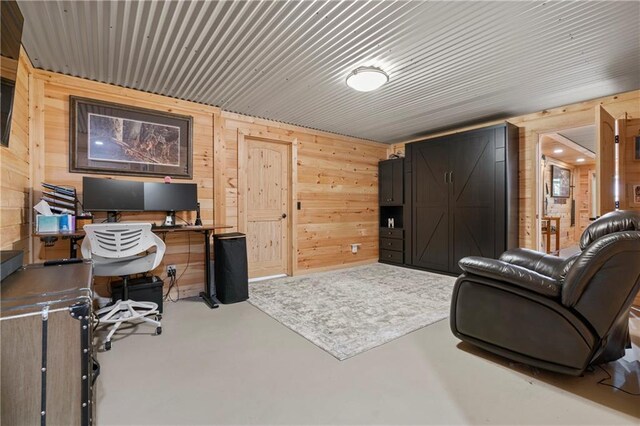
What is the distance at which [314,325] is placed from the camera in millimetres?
2641

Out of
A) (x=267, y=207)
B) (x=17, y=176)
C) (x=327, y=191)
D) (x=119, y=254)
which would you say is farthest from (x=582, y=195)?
(x=17, y=176)

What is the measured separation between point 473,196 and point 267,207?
121 inches

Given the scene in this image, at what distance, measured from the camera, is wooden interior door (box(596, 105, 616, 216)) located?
2844 millimetres

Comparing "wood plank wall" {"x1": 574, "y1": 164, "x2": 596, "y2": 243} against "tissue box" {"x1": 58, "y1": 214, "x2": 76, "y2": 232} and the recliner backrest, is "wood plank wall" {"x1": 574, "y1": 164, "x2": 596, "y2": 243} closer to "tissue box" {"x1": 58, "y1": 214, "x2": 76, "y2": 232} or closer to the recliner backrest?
the recliner backrest

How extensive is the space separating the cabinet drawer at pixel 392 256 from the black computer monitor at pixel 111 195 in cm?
411

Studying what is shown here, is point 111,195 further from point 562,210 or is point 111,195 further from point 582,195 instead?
point 582,195

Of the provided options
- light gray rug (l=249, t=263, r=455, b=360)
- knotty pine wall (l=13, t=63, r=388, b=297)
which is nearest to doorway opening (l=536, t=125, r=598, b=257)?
knotty pine wall (l=13, t=63, r=388, b=297)

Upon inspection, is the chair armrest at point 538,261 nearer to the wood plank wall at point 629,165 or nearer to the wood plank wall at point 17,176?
the wood plank wall at point 629,165

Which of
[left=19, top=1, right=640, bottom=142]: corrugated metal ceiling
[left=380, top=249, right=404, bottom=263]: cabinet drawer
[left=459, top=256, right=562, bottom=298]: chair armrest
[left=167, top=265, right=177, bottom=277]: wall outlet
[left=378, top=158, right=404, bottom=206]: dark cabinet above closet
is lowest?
[left=380, top=249, right=404, bottom=263]: cabinet drawer

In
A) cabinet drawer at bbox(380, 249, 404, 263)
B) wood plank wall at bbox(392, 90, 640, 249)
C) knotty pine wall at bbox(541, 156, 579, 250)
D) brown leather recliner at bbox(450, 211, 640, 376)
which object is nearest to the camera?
brown leather recliner at bbox(450, 211, 640, 376)

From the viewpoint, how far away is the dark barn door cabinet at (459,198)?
4.05 meters

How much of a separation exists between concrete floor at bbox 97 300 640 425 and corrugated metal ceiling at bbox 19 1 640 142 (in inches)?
94.2

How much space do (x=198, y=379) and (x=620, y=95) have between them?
16.9 feet

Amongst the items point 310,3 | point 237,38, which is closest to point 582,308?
point 310,3
